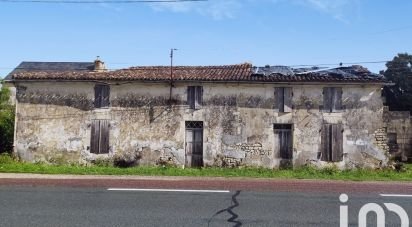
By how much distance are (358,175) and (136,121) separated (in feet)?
31.7

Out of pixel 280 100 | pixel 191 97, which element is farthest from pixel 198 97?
pixel 280 100

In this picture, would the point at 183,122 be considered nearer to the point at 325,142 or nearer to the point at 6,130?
the point at 325,142

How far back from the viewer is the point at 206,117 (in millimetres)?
19844

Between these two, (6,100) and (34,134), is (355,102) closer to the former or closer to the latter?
(34,134)

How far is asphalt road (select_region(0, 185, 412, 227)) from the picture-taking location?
731cm

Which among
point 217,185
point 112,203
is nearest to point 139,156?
point 217,185

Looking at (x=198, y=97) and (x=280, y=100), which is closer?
(x=280, y=100)

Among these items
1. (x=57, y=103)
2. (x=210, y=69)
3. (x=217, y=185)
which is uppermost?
(x=210, y=69)

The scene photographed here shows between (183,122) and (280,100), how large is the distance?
14.4 feet

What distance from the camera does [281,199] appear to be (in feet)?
32.6

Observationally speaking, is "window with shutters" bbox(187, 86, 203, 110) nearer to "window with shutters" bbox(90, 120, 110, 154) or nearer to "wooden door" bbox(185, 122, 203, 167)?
"wooden door" bbox(185, 122, 203, 167)

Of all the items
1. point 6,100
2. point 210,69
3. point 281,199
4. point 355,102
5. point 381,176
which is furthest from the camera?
point 6,100

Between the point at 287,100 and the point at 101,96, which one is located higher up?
the point at 101,96

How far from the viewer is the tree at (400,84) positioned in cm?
3881
